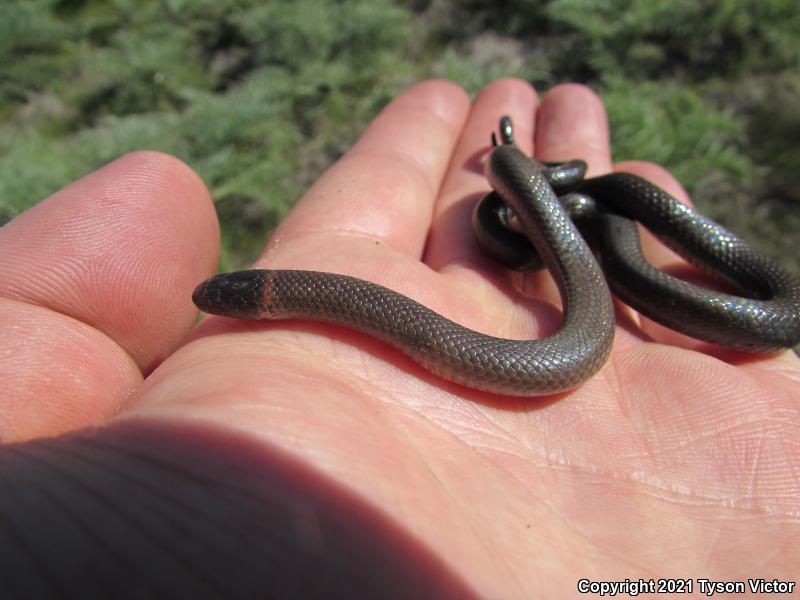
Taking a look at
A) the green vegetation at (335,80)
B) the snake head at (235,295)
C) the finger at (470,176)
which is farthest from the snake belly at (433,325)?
the green vegetation at (335,80)

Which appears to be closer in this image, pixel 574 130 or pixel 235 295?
pixel 235 295

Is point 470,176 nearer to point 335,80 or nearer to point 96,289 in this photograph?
point 335,80

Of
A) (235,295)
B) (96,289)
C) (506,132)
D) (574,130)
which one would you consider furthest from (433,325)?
(574,130)

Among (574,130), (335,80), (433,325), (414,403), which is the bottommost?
(414,403)

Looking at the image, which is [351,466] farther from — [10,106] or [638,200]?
[10,106]

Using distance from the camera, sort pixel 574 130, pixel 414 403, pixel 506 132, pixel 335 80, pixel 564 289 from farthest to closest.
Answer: pixel 335 80
pixel 574 130
pixel 506 132
pixel 564 289
pixel 414 403

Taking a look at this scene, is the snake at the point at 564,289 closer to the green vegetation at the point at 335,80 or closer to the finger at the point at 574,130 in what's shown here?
the finger at the point at 574,130
